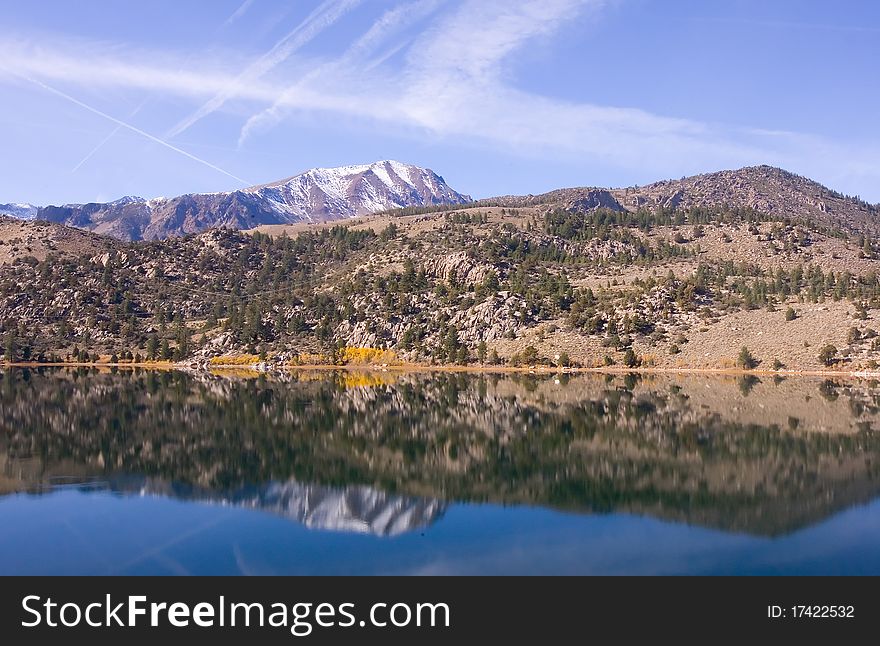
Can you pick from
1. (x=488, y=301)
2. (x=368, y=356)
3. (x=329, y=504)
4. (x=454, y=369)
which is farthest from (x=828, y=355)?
(x=329, y=504)

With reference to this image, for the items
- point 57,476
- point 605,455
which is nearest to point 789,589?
point 605,455

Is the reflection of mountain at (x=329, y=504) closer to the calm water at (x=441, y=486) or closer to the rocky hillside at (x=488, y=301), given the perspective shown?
the calm water at (x=441, y=486)

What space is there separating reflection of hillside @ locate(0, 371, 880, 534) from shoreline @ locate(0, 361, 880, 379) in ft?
85.1

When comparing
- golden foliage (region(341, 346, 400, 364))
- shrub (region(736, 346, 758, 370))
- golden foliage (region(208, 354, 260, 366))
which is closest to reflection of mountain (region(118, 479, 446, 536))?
shrub (region(736, 346, 758, 370))

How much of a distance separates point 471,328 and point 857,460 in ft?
317

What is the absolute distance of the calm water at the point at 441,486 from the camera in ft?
76.9

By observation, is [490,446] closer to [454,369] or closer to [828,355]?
[828,355]

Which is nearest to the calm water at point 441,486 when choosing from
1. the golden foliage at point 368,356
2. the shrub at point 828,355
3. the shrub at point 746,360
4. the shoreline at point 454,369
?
the shoreline at point 454,369

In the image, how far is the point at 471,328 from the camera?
441 feet

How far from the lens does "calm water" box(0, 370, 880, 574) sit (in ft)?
76.9

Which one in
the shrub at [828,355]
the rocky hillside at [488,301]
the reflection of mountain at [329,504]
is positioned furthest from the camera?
the rocky hillside at [488,301]

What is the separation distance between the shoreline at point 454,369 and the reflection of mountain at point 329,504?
269 ft

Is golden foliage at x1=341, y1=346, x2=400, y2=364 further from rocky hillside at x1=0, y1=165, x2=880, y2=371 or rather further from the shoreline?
the shoreline

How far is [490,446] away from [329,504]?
16.6 metres
